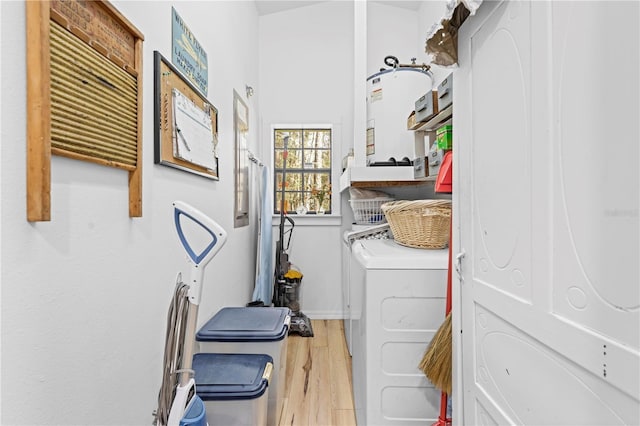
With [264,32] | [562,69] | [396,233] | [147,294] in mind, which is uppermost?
[264,32]

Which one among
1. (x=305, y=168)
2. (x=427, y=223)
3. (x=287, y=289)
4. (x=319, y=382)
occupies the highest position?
(x=305, y=168)

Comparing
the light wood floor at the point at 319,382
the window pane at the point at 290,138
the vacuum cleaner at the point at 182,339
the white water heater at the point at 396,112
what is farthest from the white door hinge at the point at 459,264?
the window pane at the point at 290,138

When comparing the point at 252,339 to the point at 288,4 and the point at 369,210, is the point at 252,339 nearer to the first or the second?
the point at 369,210

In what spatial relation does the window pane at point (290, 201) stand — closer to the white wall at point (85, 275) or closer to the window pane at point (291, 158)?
the window pane at point (291, 158)

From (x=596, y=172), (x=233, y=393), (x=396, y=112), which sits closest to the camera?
(x=596, y=172)

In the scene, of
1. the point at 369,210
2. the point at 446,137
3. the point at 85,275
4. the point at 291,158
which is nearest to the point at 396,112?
the point at 369,210

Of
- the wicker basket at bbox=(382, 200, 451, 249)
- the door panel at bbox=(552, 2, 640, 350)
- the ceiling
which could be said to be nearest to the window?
the ceiling

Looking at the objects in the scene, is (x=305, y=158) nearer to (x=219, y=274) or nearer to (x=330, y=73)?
(x=330, y=73)

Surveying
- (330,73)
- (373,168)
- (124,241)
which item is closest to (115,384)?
(124,241)

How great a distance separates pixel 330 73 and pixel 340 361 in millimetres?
2724

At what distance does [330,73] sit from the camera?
3.72 m

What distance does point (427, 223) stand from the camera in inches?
72.3

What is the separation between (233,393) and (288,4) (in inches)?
141

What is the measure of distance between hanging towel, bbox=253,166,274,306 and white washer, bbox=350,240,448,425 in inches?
62.4
